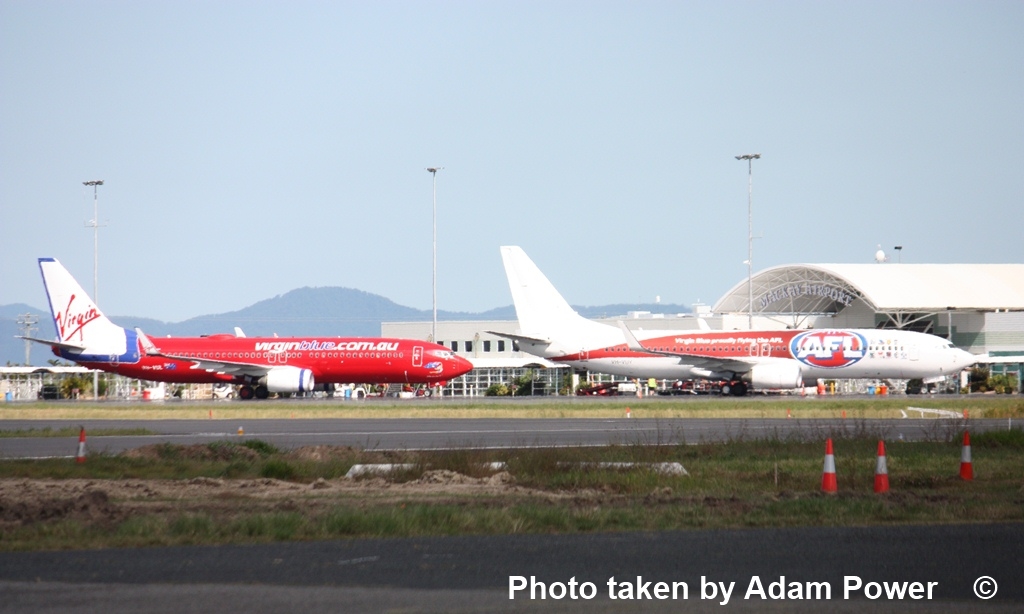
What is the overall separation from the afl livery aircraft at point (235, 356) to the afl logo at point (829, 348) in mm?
18052

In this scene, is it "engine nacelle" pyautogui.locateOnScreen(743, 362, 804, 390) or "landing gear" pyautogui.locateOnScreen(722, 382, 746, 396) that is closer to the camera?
"engine nacelle" pyautogui.locateOnScreen(743, 362, 804, 390)

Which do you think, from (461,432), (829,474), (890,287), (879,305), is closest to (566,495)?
(829,474)

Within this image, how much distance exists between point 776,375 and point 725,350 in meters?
3.43

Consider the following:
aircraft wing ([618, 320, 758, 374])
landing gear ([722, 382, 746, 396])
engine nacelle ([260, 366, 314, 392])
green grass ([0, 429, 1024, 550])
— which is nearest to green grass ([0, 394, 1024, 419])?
engine nacelle ([260, 366, 314, 392])

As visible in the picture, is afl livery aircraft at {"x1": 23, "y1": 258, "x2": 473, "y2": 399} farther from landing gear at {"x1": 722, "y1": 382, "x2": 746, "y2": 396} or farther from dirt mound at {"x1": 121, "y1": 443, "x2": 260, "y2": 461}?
dirt mound at {"x1": 121, "y1": 443, "x2": 260, "y2": 461}

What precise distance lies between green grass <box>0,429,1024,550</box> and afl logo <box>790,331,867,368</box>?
3479 cm

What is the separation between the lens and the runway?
27.8 meters

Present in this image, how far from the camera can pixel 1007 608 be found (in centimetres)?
872

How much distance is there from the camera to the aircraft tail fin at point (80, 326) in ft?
206

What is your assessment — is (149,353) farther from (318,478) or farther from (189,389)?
(318,478)

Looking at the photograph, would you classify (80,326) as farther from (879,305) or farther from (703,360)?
(879,305)

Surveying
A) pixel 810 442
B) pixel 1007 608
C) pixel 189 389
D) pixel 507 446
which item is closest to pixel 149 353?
pixel 189 389

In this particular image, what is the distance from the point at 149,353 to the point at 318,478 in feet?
154

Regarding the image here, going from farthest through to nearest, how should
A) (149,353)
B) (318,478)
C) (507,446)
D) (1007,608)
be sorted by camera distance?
1. (149,353)
2. (507,446)
3. (318,478)
4. (1007,608)
